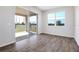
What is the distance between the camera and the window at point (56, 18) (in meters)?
5.91

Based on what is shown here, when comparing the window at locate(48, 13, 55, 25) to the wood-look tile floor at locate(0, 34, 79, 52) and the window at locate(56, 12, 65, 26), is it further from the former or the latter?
the wood-look tile floor at locate(0, 34, 79, 52)

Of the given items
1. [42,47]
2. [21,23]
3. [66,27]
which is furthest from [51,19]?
[42,47]

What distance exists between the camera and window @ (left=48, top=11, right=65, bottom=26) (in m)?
5.91

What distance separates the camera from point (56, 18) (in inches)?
250

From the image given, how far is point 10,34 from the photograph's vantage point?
3568 mm

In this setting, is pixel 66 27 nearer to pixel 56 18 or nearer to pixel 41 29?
pixel 56 18

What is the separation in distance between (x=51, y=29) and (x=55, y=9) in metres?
1.70

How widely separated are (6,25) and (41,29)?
4.37 meters

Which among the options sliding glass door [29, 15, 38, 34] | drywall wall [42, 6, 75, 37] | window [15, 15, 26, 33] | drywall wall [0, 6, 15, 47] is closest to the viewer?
drywall wall [0, 6, 15, 47]

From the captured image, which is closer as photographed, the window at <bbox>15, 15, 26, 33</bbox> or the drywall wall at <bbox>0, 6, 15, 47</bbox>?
the drywall wall at <bbox>0, 6, 15, 47</bbox>

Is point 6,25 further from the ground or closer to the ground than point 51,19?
closer to the ground

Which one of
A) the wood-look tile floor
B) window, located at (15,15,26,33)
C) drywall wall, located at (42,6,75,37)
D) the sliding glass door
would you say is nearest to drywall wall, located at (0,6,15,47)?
the wood-look tile floor
